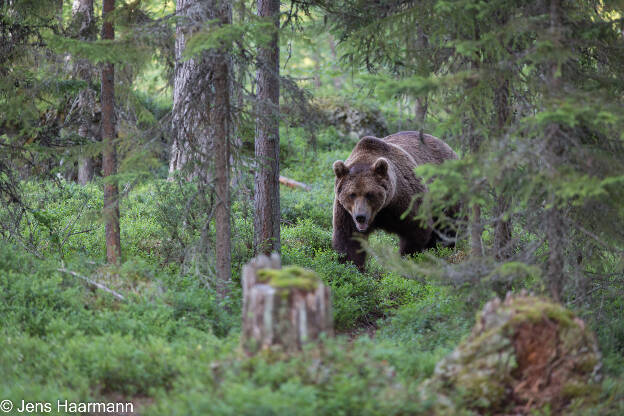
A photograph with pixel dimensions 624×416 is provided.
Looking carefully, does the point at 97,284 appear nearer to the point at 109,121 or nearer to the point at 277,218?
the point at 109,121

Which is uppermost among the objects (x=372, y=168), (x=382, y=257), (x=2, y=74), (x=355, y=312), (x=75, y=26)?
(x=75, y=26)

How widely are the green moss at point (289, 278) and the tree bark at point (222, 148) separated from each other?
2291 mm

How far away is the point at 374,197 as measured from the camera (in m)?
10.5

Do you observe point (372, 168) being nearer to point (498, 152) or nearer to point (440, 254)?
point (440, 254)

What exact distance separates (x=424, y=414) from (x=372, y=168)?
638 centimetres

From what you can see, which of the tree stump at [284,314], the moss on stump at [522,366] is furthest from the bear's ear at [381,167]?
the tree stump at [284,314]

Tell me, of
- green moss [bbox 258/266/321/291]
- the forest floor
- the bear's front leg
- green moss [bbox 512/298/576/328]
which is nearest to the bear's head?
the bear's front leg

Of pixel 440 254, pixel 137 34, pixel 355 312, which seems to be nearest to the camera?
pixel 137 34

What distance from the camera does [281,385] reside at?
4520 millimetres

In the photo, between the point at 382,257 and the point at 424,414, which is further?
the point at 382,257

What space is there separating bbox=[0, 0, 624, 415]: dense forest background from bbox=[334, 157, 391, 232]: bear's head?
44.1 inches

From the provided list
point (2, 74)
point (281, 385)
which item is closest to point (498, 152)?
point (281, 385)

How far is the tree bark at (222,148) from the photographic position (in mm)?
7262

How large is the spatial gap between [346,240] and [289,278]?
5749 mm
